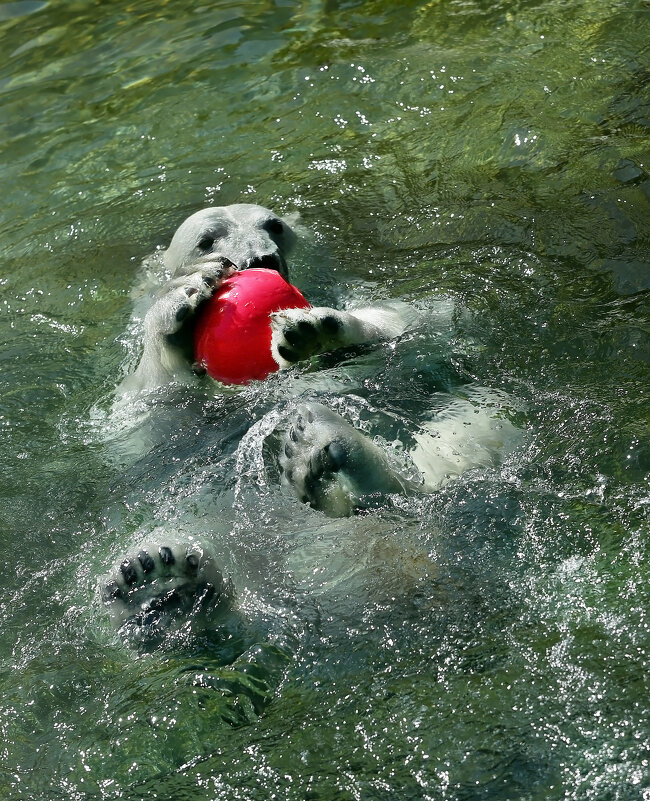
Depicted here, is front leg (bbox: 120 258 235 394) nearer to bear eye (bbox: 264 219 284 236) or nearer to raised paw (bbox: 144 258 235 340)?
raised paw (bbox: 144 258 235 340)

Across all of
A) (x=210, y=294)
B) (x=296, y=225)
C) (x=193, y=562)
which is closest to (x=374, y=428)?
(x=210, y=294)

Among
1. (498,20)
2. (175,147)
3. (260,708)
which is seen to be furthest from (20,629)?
(498,20)

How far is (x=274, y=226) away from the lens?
579 centimetres

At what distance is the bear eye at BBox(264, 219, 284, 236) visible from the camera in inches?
225

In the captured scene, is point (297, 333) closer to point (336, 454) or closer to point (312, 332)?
point (312, 332)

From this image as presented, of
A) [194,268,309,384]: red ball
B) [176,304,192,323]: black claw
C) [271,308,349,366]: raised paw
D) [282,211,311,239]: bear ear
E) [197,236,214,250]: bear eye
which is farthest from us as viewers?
[282,211,311,239]: bear ear

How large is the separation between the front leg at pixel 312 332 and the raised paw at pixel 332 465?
476 mm

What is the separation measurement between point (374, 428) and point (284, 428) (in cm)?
43

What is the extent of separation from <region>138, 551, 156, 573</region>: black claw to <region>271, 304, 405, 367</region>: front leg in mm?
1111

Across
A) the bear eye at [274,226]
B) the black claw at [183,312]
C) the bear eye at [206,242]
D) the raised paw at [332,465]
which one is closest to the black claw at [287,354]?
the raised paw at [332,465]

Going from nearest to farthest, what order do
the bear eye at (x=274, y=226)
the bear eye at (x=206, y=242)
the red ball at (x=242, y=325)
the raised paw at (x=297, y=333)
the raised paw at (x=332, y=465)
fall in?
the raised paw at (x=332, y=465), the raised paw at (x=297, y=333), the red ball at (x=242, y=325), the bear eye at (x=206, y=242), the bear eye at (x=274, y=226)

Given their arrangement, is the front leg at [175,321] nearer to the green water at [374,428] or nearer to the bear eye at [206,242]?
the green water at [374,428]

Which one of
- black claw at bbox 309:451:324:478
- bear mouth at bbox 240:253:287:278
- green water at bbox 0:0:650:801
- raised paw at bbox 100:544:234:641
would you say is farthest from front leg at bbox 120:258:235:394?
raised paw at bbox 100:544:234:641

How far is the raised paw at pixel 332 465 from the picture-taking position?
369 centimetres
